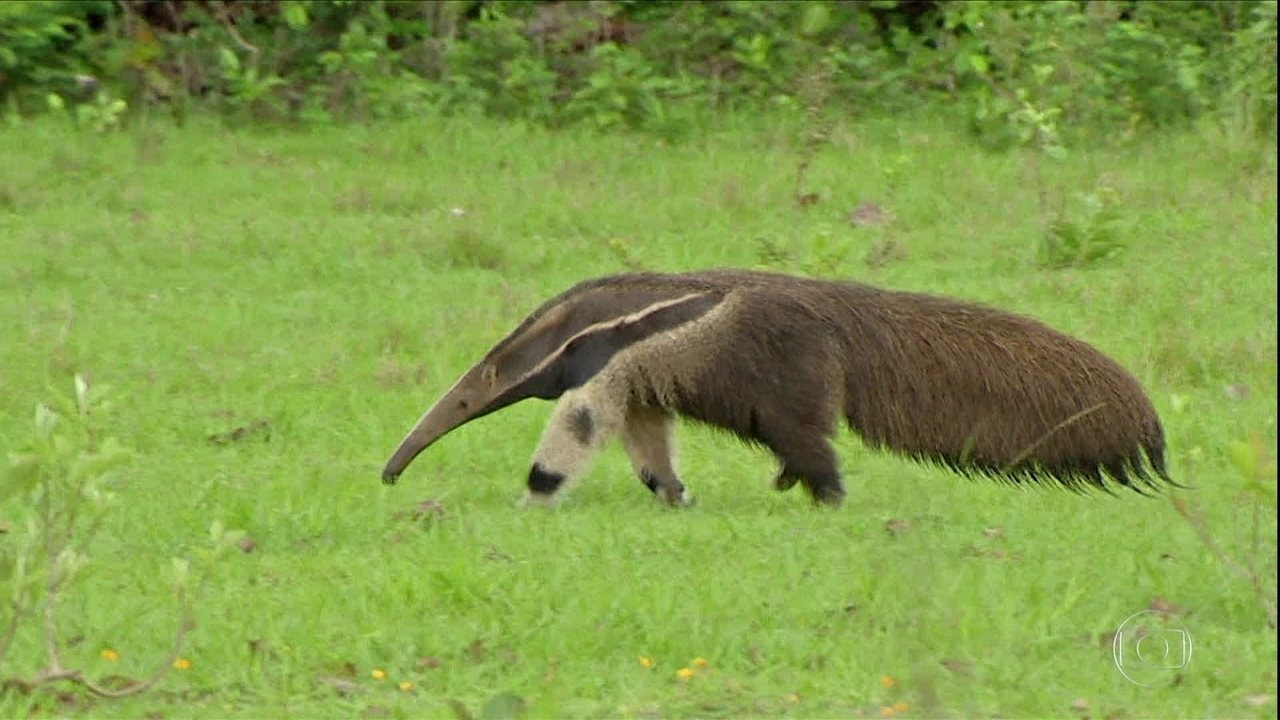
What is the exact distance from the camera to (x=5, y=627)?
18.1ft

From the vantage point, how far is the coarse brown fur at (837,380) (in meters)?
7.07

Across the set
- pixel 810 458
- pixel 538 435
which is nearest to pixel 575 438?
pixel 810 458

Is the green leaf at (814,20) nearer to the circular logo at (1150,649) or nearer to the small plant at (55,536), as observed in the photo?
the circular logo at (1150,649)

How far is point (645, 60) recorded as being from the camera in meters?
15.5

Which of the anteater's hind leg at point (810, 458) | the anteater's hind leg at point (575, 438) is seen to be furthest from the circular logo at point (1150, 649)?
the anteater's hind leg at point (575, 438)

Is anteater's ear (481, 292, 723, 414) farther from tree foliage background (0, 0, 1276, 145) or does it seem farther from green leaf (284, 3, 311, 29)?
green leaf (284, 3, 311, 29)

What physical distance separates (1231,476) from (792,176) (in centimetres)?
590

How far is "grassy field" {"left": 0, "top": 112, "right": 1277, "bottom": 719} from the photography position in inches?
209

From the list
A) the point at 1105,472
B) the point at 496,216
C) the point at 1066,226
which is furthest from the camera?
the point at 496,216

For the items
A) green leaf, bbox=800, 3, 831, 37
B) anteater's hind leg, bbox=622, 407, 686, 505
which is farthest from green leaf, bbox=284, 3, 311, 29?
anteater's hind leg, bbox=622, 407, 686, 505

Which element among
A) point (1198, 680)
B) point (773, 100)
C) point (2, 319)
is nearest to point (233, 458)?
point (2, 319)

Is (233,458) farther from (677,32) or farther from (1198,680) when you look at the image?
(677,32)

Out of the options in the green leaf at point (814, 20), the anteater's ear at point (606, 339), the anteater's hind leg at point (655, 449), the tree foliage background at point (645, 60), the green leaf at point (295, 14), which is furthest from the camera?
the green leaf at point (814, 20)

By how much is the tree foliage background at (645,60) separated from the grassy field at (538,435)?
0.41m
